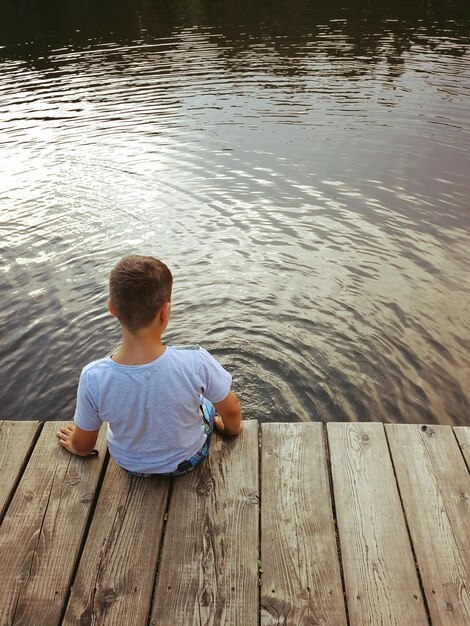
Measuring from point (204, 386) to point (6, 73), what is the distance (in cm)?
1700

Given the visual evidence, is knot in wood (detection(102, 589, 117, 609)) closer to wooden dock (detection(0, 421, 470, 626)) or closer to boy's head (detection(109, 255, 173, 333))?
wooden dock (detection(0, 421, 470, 626))

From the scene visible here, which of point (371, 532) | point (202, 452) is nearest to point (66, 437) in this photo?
point (202, 452)

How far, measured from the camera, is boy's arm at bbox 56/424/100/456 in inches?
120

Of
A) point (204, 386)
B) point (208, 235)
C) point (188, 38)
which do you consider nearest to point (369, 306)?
point (208, 235)

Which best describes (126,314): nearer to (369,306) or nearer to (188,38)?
(369,306)

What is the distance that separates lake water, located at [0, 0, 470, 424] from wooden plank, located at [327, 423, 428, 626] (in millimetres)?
1272

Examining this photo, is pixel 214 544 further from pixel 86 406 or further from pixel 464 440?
pixel 464 440

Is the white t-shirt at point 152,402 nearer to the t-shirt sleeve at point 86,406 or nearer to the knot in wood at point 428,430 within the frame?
the t-shirt sleeve at point 86,406

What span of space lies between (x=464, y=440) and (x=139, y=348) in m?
1.95

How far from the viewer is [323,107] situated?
12516 millimetres

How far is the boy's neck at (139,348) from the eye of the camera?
2.71m

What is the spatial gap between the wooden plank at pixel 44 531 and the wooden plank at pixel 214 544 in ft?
1.43

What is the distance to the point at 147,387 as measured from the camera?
9.07 ft

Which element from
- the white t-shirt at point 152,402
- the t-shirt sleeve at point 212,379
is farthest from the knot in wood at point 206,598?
the t-shirt sleeve at point 212,379
